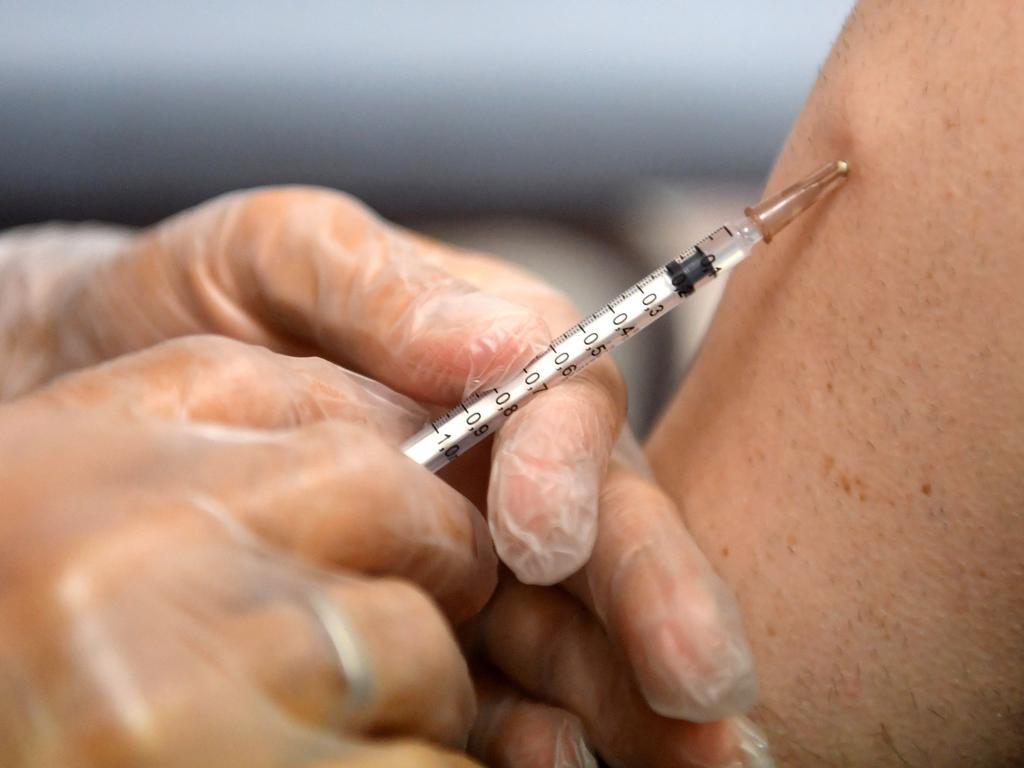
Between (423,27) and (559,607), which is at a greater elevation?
(423,27)

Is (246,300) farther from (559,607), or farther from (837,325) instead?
(837,325)

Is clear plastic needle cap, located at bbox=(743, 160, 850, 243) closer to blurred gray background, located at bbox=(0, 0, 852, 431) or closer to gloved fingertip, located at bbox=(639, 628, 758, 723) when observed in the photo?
gloved fingertip, located at bbox=(639, 628, 758, 723)

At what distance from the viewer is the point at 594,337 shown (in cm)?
84

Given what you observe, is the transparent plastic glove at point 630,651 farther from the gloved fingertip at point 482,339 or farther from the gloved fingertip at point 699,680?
the gloved fingertip at point 482,339

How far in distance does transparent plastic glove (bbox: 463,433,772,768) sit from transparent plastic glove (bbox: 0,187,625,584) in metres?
0.06

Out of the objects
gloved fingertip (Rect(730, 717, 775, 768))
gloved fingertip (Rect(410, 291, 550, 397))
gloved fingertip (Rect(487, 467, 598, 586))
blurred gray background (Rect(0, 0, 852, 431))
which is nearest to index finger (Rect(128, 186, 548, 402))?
gloved fingertip (Rect(410, 291, 550, 397))

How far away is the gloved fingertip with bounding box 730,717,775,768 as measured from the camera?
72 centimetres

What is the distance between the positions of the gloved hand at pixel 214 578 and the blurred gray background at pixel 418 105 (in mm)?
1565

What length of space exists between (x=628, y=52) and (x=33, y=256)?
1520 mm

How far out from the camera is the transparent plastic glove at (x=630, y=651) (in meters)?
0.69

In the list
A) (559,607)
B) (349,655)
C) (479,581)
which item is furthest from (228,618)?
(559,607)

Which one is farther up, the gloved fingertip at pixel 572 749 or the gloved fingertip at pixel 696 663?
the gloved fingertip at pixel 696 663

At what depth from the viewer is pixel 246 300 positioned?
3.43 ft

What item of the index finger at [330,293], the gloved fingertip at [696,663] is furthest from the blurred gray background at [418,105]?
the gloved fingertip at [696,663]
